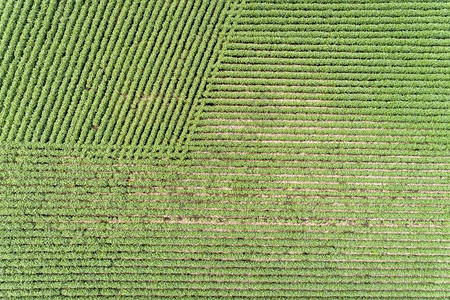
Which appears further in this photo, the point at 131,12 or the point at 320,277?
the point at 131,12

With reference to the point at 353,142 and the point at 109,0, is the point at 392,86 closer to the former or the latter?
the point at 353,142

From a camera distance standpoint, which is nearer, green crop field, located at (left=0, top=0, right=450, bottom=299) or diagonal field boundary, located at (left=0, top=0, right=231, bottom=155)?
green crop field, located at (left=0, top=0, right=450, bottom=299)

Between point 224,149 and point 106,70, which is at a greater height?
point 106,70

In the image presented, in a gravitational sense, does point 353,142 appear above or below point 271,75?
below

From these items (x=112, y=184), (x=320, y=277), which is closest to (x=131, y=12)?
(x=112, y=184)

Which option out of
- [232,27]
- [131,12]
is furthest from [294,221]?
[131,12]

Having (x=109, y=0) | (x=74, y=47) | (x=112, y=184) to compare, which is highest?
(x=109, y=0)

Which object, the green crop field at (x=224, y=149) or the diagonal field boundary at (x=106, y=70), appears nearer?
the green crop field at (x=224, y=149)

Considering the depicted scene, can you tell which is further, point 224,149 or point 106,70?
point 106,70
